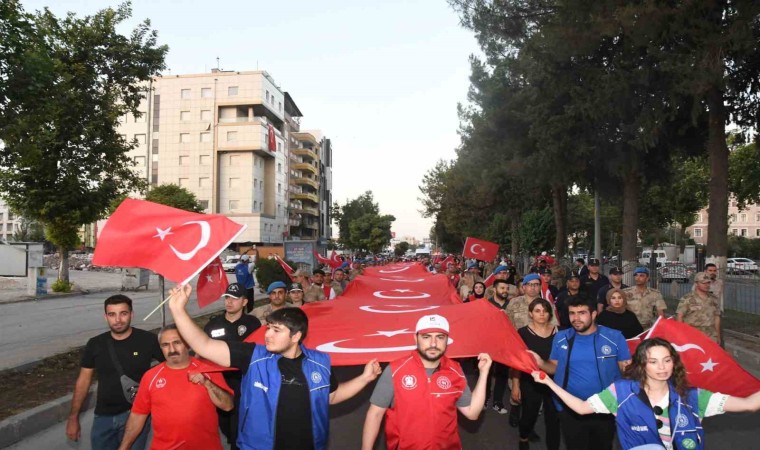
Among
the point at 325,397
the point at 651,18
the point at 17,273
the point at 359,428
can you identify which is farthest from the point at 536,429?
the point at 17,273

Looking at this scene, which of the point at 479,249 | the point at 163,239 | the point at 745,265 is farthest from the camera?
the point at 745,265

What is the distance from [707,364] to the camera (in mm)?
4930

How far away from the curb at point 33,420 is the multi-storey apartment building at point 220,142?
60.6 m

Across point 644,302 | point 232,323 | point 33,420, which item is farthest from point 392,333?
point 33,420

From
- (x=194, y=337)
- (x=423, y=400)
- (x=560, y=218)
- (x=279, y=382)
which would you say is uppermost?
(x=560, y=218)

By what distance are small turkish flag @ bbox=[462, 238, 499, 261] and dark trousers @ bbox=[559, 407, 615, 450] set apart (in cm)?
1607

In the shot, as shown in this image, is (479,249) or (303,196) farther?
(303,196)

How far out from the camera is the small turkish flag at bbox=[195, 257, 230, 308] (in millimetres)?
6184

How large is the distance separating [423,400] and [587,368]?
5.90 feet

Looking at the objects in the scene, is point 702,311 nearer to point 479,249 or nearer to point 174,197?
point 479,249

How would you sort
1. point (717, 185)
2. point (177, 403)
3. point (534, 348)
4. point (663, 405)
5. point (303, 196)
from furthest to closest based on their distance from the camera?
point (303, 196), point (717, 185), point (534, 348), point (177, 403), point (663, 405)

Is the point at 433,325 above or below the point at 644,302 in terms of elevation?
above

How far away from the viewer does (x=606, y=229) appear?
6662cm

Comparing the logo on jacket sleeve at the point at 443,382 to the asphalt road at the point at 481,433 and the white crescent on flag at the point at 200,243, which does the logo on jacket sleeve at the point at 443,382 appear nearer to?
the white crescent on flag at the point at 200,243
